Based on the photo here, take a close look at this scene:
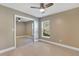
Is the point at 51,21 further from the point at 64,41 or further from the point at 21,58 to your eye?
the point at 21,58

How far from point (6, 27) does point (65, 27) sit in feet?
11.0

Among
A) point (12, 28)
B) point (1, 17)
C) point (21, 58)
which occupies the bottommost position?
point (21, 58)

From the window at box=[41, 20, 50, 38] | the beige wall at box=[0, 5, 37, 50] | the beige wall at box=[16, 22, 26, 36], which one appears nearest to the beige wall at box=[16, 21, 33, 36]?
the beige wall at box=[16, 22, 26, 36]

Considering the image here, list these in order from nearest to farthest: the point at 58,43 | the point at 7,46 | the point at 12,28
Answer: the point at 7,46
the point at 12,28
the point at 58,43

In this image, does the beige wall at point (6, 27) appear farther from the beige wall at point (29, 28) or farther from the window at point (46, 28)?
the beige wall at point (29, 28)

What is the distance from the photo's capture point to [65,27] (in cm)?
461

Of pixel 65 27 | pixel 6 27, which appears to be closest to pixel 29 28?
pixel 65 27

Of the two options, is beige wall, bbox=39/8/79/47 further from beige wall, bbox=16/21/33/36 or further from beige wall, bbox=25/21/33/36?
beige wall, bbox=16/21/33/36

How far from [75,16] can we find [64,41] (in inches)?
63.8

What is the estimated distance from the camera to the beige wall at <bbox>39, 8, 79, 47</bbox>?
404cm

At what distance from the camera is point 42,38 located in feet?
21.8

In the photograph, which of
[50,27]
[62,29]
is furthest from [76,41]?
[50,27]

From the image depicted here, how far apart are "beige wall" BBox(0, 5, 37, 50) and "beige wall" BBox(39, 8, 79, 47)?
2.83 meters

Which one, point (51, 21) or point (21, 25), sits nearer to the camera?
point (51, 21)
